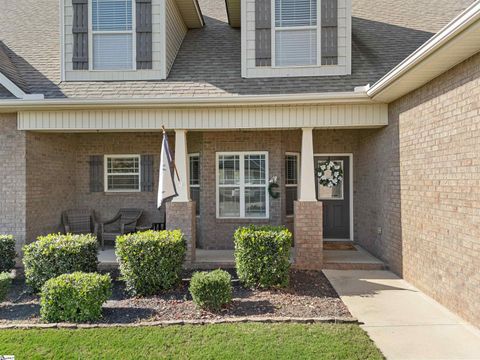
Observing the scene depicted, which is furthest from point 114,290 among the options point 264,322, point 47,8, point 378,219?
point 47,8

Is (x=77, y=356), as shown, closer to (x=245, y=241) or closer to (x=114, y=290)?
(x=114, y=290)

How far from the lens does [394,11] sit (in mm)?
10039

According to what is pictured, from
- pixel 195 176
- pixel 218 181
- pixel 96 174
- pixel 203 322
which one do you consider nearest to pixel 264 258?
pixel 203 322

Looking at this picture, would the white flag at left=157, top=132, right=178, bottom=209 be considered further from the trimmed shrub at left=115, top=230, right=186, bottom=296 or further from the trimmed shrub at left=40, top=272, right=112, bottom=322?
the trimmed shrub at left=40, top=272, right=112, bottom=322

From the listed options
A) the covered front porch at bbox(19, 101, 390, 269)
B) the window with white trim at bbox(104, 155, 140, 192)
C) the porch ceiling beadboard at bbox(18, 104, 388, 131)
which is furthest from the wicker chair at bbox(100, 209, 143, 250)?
the porch ceiling beadboard at bbox(18, 104, 388, 131)

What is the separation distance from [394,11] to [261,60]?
4.82m

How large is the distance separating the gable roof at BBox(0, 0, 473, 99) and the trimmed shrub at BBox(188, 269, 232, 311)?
3.97 meters

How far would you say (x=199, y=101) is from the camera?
7.04 metres

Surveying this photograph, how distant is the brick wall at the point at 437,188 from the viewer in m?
4.53

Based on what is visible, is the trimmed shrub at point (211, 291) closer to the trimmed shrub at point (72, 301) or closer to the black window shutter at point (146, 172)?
the trimmed shrub at point (72, 301)

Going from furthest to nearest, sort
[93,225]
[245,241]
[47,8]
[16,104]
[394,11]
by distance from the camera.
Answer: [47,8] → [394,11] → [93,225] → [16,104] → [245,241]

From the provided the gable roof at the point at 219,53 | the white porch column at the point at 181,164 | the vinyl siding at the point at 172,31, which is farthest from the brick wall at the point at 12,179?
the vinyl siding at the point at 172,31

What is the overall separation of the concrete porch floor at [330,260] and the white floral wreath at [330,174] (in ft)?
6.17

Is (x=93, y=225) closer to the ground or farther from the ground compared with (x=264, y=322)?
farther from the ground
